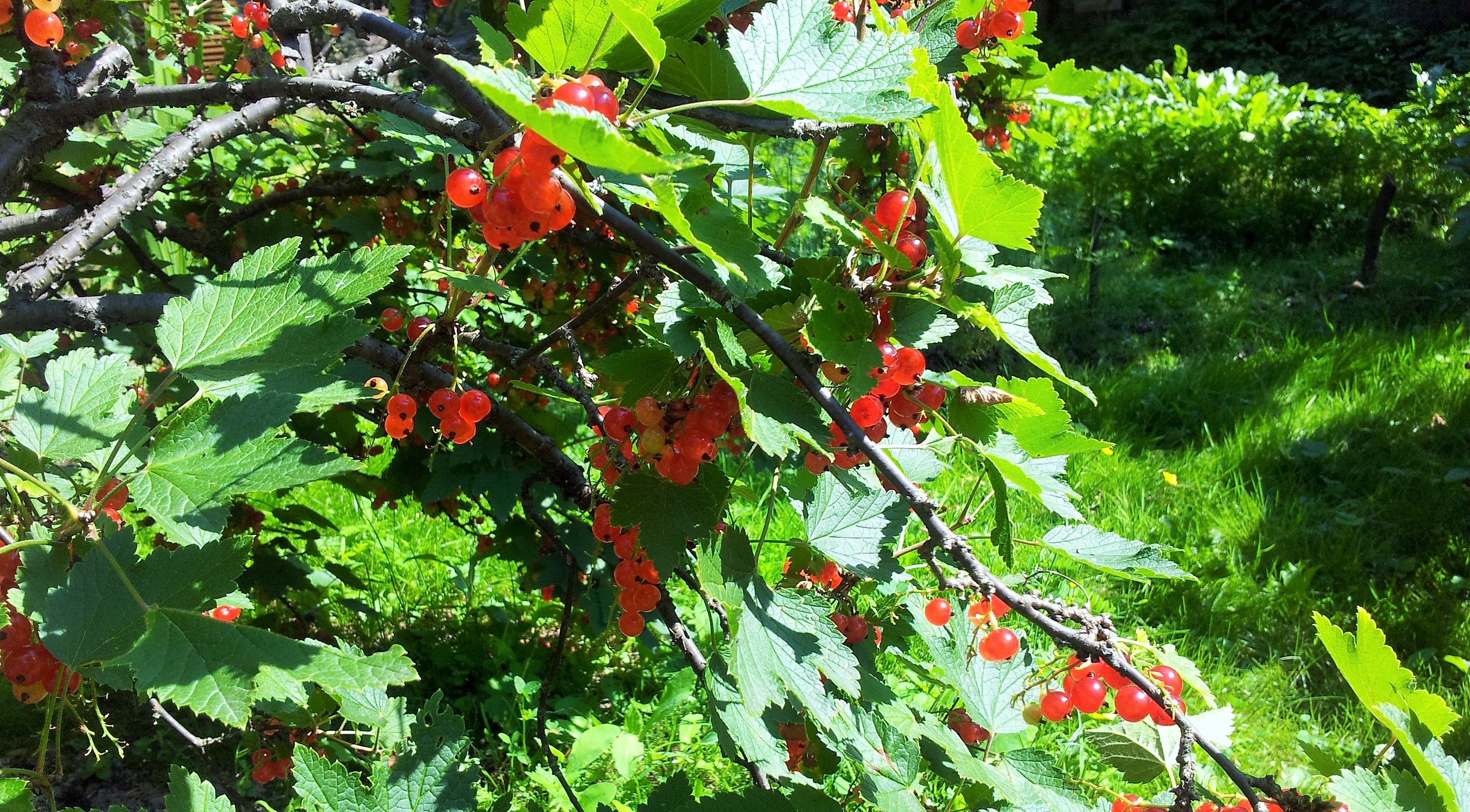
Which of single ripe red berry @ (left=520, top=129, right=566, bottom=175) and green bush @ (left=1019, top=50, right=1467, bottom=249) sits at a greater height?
single ripe red berry @ (left=520, top=129, right=566, bottom=175)

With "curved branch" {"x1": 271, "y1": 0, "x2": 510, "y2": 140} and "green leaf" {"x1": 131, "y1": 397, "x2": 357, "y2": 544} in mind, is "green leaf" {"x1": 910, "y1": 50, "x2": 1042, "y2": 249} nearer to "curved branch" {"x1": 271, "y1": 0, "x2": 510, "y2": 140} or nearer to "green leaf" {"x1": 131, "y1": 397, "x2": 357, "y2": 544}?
"curved branch" {"x1": 271, "y1": 0, "x2": 510, "y2": 140}

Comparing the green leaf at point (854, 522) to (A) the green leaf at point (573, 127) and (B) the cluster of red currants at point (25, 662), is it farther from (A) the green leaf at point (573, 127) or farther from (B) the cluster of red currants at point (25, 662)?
(B) the cluster of red currants at point (25, 662)

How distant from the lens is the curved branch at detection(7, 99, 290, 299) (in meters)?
1.32

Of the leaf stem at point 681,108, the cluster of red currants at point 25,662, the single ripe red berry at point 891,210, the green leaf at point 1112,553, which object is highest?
the leaf stem at point 681,108

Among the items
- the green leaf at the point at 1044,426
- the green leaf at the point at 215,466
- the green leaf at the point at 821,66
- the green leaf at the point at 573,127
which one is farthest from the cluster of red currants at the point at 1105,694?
the green leaf at the point at 215,466

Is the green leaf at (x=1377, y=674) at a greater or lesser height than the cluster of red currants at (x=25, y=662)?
lesser

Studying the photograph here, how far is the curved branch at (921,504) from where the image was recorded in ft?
2.61

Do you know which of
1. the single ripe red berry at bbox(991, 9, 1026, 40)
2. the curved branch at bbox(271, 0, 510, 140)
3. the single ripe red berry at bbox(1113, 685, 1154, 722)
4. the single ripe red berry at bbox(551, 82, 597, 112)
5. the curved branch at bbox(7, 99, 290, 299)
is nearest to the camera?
the single ripe red berry at bbox(551, 82, 597, 112)

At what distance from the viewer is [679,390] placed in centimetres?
93

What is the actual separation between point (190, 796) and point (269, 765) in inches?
27.2

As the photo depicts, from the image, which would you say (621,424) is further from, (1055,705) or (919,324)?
(1055,705)

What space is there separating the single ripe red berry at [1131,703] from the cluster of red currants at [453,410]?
82 centimetres

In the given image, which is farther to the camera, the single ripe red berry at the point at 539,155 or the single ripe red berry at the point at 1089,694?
the single ripe red berry at the point at 1089,694

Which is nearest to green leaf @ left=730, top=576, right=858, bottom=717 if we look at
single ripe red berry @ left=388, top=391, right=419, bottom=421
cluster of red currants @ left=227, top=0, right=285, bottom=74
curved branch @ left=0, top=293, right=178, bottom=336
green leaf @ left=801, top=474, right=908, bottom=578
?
green leaf @ left=801, top=474, right=908, bottom=578
